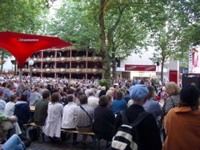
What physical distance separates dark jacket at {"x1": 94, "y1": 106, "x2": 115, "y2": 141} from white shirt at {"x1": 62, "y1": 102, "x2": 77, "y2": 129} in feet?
3.44

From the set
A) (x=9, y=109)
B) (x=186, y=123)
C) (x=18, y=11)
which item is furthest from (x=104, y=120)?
(x=18, y=11)

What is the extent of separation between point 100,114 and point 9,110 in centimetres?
280

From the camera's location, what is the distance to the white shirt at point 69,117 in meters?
7.65

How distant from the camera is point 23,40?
12.1m

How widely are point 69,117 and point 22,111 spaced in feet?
4.99

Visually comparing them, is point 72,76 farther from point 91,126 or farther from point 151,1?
point 91,126

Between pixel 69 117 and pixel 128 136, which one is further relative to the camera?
pixel 69 117

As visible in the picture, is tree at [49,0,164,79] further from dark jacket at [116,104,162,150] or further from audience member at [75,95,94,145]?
dark jacket at [116,104,162,150]

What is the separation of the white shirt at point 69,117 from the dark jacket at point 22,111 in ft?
4.02

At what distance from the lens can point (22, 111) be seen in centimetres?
803

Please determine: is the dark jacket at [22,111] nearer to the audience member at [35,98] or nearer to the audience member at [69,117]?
the audience member at [69,117]

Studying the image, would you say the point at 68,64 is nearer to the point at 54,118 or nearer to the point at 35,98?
the point at 35,98

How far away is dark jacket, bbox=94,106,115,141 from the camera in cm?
677

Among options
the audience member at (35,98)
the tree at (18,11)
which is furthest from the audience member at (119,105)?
the tree at (18,11)
